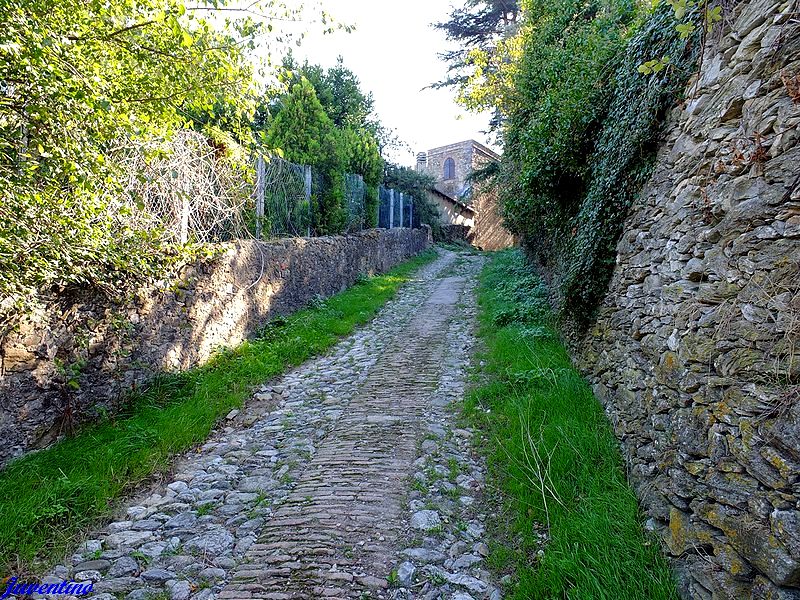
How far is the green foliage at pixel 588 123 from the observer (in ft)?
14.4

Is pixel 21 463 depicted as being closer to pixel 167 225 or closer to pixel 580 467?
pixel 167 225

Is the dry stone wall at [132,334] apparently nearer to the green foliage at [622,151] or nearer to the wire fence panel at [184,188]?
the wire fence panel at [184,188]

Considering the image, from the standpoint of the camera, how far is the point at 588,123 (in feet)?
19.9

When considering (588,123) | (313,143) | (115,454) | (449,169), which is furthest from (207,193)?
(449,169)

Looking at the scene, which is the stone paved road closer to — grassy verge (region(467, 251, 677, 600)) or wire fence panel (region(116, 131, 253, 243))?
grassy verge (region(467, 251, 677, 600))

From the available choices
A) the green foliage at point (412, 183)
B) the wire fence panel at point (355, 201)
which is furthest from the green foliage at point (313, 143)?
the green foliage at point (412, 183)

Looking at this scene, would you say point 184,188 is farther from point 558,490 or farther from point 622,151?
point 558,490

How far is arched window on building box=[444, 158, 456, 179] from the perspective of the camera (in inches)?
1540

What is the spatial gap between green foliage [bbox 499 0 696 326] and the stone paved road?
250cm

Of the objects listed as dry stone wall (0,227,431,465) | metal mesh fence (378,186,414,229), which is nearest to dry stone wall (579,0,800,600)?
dry stone wall (0,227,431,465)

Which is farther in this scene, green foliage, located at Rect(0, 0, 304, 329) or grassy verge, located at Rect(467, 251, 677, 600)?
green foliage, located at Rect(0, 0, 304, 329)

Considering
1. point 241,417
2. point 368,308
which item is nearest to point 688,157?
point 241,417

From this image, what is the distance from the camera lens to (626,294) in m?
4.40

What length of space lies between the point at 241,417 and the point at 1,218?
9.81ft
